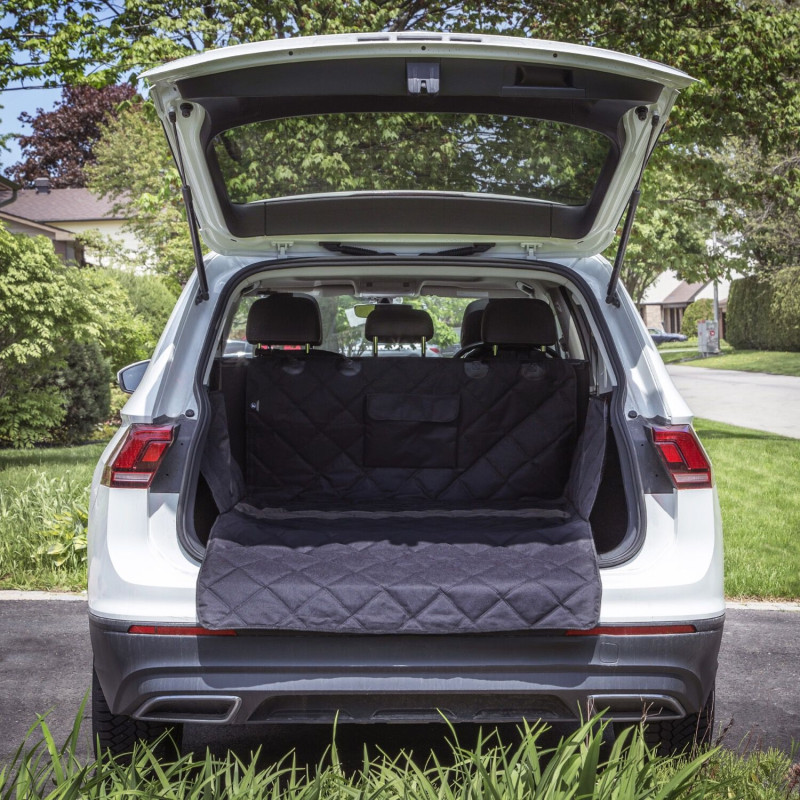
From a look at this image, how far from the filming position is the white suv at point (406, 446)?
260cm

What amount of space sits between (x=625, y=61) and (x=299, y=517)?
74.6 inches

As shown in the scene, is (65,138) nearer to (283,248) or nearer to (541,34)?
(541,34)

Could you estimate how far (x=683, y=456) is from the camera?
9.33 ft

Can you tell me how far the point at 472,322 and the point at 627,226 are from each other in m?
1.88

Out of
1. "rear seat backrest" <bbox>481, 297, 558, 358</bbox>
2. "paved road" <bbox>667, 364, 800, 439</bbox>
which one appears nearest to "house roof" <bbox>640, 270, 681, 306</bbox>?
"paved road" <bbox>667, 364, 800, 439</bbox>

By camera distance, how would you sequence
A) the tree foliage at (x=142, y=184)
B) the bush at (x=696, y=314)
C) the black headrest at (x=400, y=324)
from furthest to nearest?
the bush at (x=696, y=314), the tree foliage at (x=142, y=184), the black headrest at (x=400, y=324)

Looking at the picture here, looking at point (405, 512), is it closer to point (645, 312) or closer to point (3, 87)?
point (3, 87)

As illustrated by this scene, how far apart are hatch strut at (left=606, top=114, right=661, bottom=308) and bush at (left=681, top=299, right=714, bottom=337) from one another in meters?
52.6

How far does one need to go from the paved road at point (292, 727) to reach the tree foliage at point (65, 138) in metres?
40.6

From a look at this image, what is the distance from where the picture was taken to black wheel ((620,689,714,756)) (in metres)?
2.94

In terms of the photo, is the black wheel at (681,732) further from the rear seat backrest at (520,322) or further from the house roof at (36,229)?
the house roof at (36,229)

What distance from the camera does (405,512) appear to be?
12.1 feet

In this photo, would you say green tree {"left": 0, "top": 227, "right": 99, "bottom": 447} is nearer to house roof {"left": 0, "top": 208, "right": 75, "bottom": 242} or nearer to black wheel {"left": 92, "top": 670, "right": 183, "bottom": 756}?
black wheel {"left": 92, "top": 670, "right": 183, "bottom": 756}

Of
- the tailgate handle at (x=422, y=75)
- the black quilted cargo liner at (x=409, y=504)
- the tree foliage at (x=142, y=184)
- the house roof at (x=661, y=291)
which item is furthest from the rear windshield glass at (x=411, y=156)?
the house roof at (x=661, y=291)
